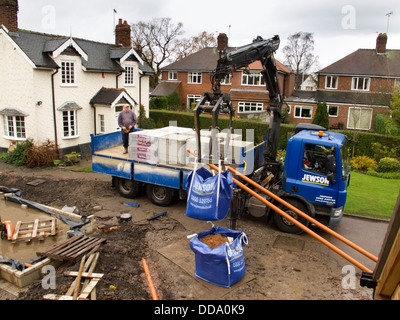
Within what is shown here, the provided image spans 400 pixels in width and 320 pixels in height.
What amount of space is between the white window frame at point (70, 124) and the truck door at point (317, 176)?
14.1 meters

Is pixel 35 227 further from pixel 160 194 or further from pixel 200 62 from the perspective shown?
pixel 200 62

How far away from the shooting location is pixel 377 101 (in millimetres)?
29344

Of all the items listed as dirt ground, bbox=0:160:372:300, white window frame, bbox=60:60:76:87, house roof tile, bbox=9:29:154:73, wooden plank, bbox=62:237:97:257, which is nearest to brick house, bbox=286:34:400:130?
house roof tile, bbox=9:29:154:73

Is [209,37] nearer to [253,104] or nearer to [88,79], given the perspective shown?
[253,104]

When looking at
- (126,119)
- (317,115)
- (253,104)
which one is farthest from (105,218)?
(253,104)

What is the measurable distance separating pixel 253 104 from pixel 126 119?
23260 millimetres

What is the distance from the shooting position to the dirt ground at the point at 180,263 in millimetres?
6805

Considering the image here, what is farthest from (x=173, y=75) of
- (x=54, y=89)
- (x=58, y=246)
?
(x=58, y=246)

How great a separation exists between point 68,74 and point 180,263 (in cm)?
1517

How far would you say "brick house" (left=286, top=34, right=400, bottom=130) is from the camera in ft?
107

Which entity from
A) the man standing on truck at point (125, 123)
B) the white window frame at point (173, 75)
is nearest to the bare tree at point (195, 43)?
the white window frame at point (173, 75)

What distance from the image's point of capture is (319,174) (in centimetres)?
931

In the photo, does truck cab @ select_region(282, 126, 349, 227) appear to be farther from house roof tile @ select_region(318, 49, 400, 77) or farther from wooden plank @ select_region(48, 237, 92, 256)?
house roof tile @ select_region(318, 49, 400, 77)

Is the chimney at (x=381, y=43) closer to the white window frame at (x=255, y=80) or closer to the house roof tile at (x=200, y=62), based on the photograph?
the house roof tile at (x=200, y=62)
